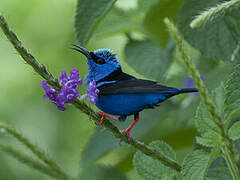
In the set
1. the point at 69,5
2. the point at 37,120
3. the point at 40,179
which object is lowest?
the point at 40,179

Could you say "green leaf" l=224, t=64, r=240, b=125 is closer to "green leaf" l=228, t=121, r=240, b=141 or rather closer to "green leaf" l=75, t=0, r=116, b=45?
"green leaf" l=228, t=121, r=240, b=141

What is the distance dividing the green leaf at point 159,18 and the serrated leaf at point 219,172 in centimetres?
91

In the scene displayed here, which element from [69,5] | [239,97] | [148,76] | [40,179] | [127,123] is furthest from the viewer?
[69,5]

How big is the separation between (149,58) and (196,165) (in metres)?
1.20

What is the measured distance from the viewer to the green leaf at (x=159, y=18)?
2002 millimetres

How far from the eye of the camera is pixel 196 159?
1.14 m

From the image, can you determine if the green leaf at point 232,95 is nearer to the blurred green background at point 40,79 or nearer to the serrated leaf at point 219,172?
the serrated leaf at point 219,172

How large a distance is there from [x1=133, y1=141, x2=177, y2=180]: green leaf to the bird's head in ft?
1.75

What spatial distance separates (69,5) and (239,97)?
10.0 ft

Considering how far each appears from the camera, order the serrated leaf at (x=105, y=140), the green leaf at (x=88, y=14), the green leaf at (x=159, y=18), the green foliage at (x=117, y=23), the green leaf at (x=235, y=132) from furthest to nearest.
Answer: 1. the green foliage at (x=117, y=23)
2. the green leaf at (x=159, y=18)
3. the serrated leaf at (x=105, y=140)
4. the green leaf at (x=88, y=14)
5. the green leaf at (x=235, y=132)

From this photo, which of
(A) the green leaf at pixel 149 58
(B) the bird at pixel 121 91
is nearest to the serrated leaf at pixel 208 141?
(B) the bird at pixel 121 91

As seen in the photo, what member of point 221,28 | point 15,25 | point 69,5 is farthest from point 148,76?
point 15,25

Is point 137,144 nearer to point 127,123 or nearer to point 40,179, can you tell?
point 127,123

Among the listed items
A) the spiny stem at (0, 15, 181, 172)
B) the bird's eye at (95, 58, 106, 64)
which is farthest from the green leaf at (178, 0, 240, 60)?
the spiny stem at (0, 15, 181, 172)
